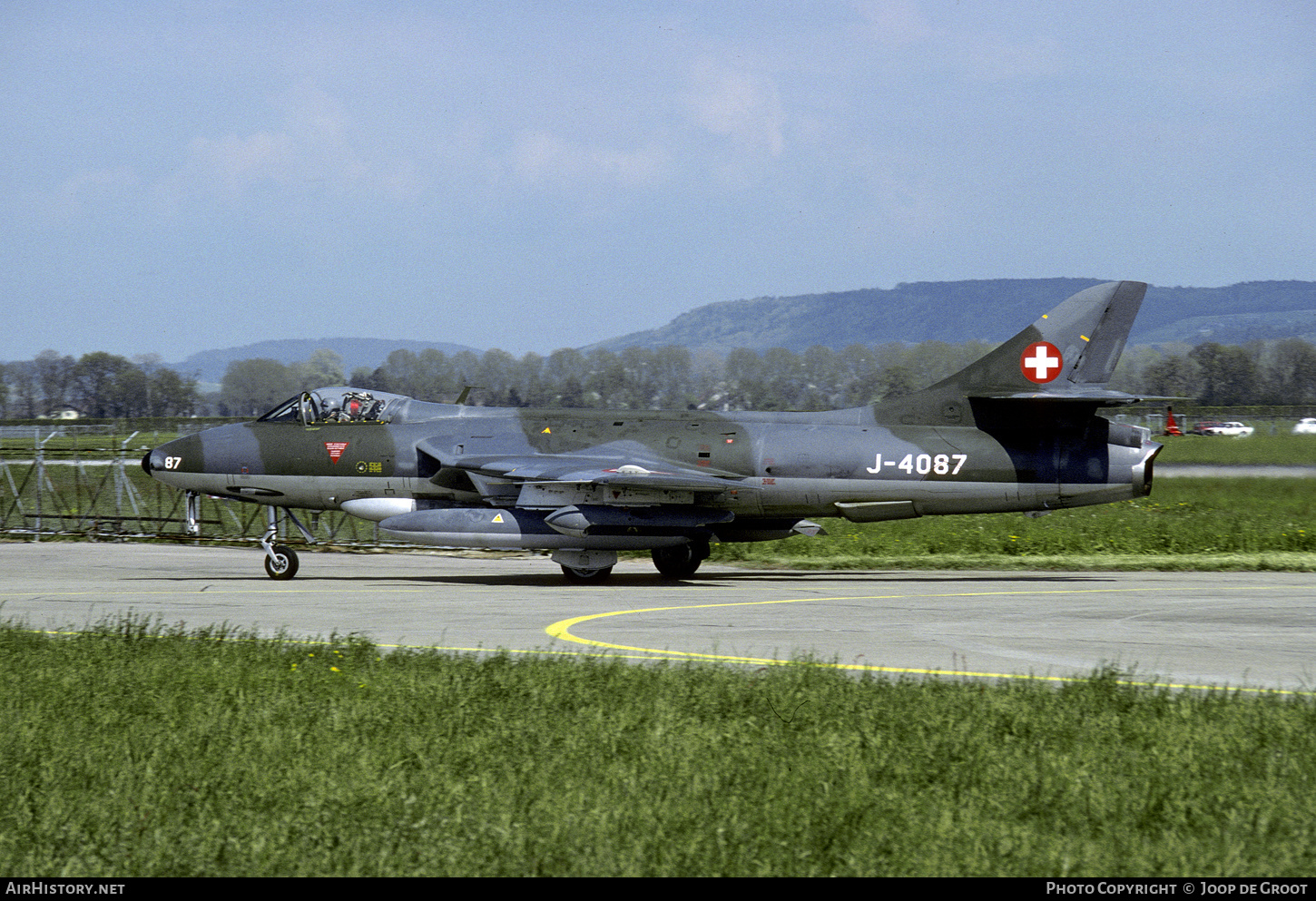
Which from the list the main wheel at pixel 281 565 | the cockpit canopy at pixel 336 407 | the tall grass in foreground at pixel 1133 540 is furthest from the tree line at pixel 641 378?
the main wheel at pixel 281 565

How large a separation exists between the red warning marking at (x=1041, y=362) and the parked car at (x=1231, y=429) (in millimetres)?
10017

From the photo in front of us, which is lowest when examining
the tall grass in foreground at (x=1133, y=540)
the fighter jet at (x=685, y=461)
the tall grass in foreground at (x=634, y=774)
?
the tall grass in foreground at (x=1133, y=540)

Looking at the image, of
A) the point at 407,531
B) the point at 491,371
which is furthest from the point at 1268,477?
the point at 491,371

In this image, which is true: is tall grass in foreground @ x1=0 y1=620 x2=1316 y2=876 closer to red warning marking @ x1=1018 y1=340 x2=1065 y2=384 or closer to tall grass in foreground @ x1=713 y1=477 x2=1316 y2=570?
red warning marking @ x1=1018 y1=340 x2=1065 y2=384

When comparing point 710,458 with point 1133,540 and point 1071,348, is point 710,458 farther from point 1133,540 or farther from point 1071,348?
point 1133,540

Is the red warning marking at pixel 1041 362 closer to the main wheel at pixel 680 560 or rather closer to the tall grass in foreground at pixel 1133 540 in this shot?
the tall grass in foreground at pixel 1133 540

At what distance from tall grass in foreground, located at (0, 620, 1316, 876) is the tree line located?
122 ft

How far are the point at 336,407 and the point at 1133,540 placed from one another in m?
17.3

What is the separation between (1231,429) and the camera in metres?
32.2

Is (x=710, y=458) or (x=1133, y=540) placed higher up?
(x=710, y=458)

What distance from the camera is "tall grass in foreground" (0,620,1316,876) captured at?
5.46m

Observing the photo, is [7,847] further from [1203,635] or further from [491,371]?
[491,371]

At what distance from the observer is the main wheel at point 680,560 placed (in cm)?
2147

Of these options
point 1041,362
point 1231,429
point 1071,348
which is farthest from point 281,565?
point 1231,429
